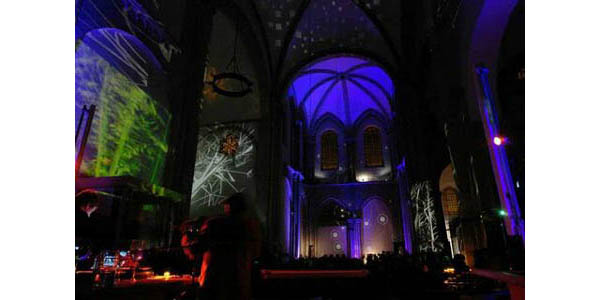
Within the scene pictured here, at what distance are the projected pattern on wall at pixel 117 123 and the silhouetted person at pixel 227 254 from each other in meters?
4.05

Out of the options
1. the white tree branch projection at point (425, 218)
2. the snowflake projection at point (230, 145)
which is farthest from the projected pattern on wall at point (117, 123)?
the white tree branch projection at point (425, 218)

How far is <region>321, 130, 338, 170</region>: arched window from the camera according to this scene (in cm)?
2153

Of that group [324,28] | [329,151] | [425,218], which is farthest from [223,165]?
[329,151]

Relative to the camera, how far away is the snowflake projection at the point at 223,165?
13.8 m

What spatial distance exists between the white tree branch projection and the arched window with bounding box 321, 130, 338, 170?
34.4 ft

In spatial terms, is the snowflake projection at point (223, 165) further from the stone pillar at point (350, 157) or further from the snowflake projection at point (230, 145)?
the stone pillar at point (350, 157)

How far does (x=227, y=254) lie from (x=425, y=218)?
9.13 meters

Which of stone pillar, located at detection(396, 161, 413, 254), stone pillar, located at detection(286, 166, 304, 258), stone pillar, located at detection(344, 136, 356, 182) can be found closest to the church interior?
stone pillar, located at detection(286, 166, 304, 258)

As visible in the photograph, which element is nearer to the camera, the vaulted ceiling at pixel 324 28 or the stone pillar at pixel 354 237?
the vaulted ceiling at pixel 324 28

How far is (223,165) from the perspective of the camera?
1434cm

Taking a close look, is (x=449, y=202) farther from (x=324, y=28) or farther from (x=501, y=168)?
(x=501, y=168)

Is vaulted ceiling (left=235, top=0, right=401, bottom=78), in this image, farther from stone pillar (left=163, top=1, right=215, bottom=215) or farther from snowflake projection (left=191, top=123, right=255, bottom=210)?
stone pillar (left=163, top=1, right=215, bottom=215)

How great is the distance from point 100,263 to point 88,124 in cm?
276

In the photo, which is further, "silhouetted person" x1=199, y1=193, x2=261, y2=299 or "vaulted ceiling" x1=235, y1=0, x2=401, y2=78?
"vaulted ceiling" x1=235, y1=0, x2=401, y2=78
